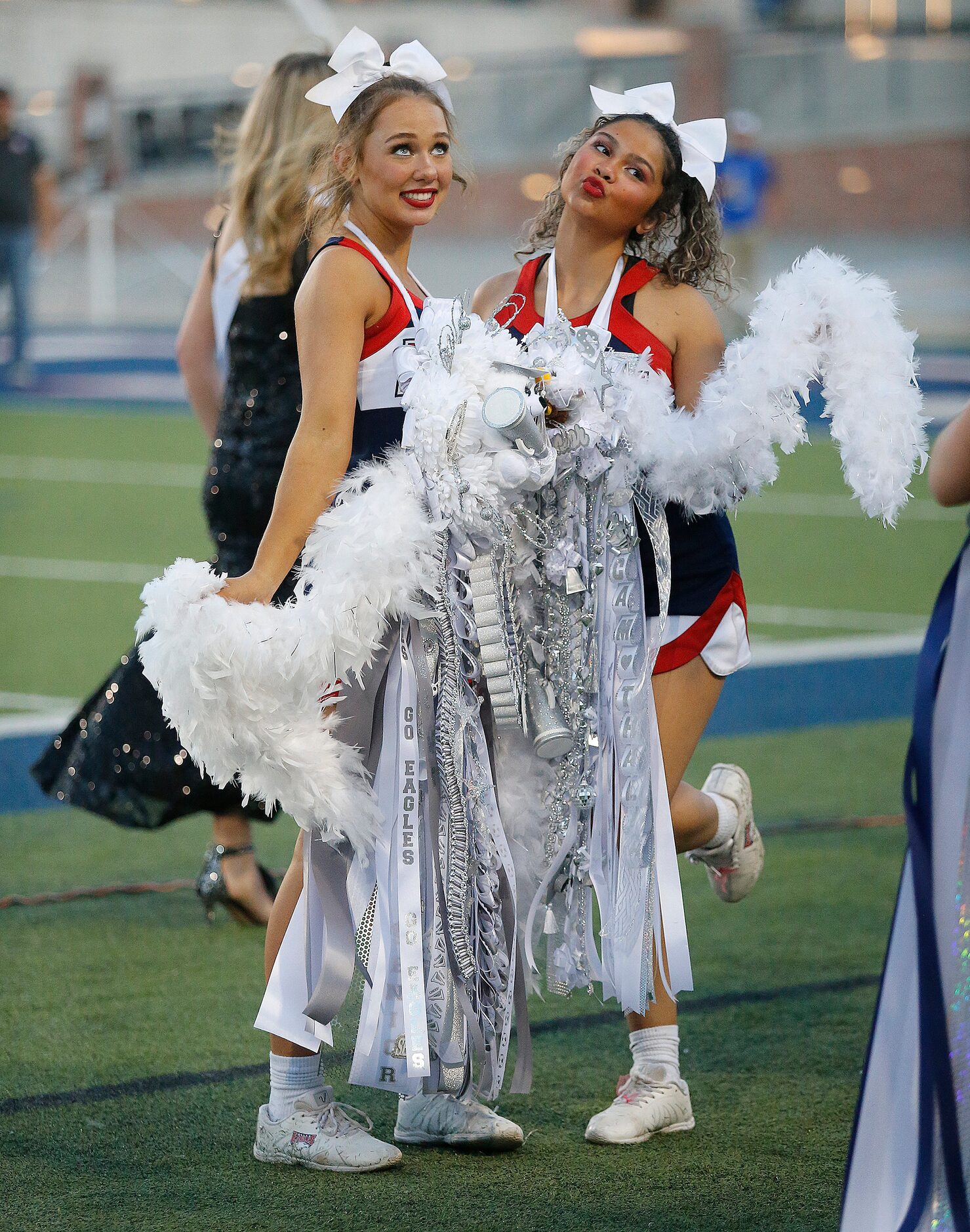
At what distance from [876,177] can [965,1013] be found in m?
25.3

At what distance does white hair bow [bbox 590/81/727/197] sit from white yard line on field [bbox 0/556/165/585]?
6.00m

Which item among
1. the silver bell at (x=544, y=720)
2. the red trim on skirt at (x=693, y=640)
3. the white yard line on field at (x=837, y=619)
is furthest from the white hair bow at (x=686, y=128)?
the white yard line on field at (x=837, y=619)

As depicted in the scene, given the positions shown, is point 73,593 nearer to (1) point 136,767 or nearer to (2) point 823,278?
(1) point 136,767

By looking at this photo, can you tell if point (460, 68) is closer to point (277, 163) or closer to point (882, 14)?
point (882, 14)

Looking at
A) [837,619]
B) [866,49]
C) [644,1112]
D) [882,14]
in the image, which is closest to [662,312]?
[644,1112]

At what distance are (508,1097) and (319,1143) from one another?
0.50m

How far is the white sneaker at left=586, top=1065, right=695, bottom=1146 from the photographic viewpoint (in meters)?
3.24

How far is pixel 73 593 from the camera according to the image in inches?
350

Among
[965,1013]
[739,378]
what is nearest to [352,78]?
[739,378]

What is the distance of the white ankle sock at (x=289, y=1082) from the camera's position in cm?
317

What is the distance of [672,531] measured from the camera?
129 inches

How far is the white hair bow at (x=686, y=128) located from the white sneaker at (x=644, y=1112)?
1.62 metres

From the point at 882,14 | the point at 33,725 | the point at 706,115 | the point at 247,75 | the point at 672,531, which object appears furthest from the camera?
the point at 882,14

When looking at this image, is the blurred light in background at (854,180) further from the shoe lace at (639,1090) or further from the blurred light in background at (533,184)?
the shoe lace at (639,1090)
